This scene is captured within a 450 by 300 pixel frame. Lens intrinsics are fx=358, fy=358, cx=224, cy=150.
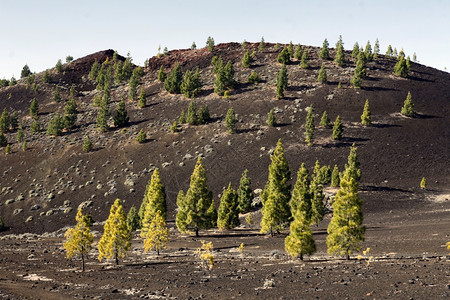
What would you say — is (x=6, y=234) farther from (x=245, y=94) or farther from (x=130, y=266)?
(x=245, y=94)

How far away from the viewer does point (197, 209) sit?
2210 inches

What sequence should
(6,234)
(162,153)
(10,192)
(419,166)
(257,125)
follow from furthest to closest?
(257,125), (162,153), (10,192), (419,166), (6,234)

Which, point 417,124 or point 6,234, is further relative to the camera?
point 417,124

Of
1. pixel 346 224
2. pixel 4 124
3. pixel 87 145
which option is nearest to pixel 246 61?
pixel 87 145

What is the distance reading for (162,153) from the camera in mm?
105438

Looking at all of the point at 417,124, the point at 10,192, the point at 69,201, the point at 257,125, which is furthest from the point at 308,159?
the point at 10,192

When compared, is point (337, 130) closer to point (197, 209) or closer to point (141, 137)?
point (197, 209)

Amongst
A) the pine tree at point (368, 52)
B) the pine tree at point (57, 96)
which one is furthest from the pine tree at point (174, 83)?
the pine tree at point (368, 52)

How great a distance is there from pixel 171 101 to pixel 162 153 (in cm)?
3595

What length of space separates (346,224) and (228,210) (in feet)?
95.4

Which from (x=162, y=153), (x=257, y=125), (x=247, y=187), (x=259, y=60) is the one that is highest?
(x=259, y=60)

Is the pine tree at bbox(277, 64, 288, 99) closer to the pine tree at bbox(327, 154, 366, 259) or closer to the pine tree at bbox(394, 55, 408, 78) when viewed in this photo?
the pine tree at bbox(394, 55, 408, 78)

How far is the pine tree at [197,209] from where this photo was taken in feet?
185

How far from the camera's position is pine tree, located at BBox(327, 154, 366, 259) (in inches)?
1286
